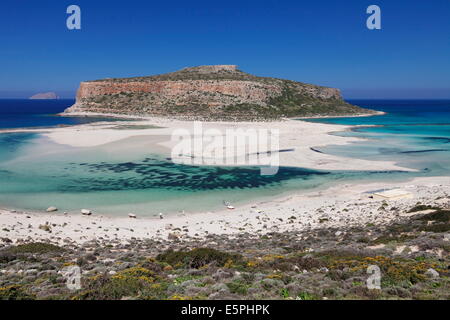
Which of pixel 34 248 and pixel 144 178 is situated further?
pixel 144 178

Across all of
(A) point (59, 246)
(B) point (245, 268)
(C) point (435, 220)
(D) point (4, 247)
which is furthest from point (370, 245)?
(D) point (4, 247)

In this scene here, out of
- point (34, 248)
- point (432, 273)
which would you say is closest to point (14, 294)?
point (34, 248)

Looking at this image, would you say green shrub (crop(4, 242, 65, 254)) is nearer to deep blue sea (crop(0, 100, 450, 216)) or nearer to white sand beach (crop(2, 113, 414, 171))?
deep blue sea (crop(0, 100, 450, 216))

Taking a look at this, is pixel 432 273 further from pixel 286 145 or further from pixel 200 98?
pixel 200 98

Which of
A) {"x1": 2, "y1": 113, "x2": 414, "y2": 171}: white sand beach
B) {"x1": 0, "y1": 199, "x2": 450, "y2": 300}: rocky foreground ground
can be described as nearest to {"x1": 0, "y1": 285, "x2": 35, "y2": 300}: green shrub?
{"x1": 0, "y1": 199, "x2": 450, "y2": 300}: rocky foreground ground

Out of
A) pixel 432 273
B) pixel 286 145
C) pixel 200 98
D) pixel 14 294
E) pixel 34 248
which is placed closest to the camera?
pixel 14 294

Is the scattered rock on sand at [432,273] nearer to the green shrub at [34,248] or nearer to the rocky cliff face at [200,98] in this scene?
the green shrub at [34,248]
